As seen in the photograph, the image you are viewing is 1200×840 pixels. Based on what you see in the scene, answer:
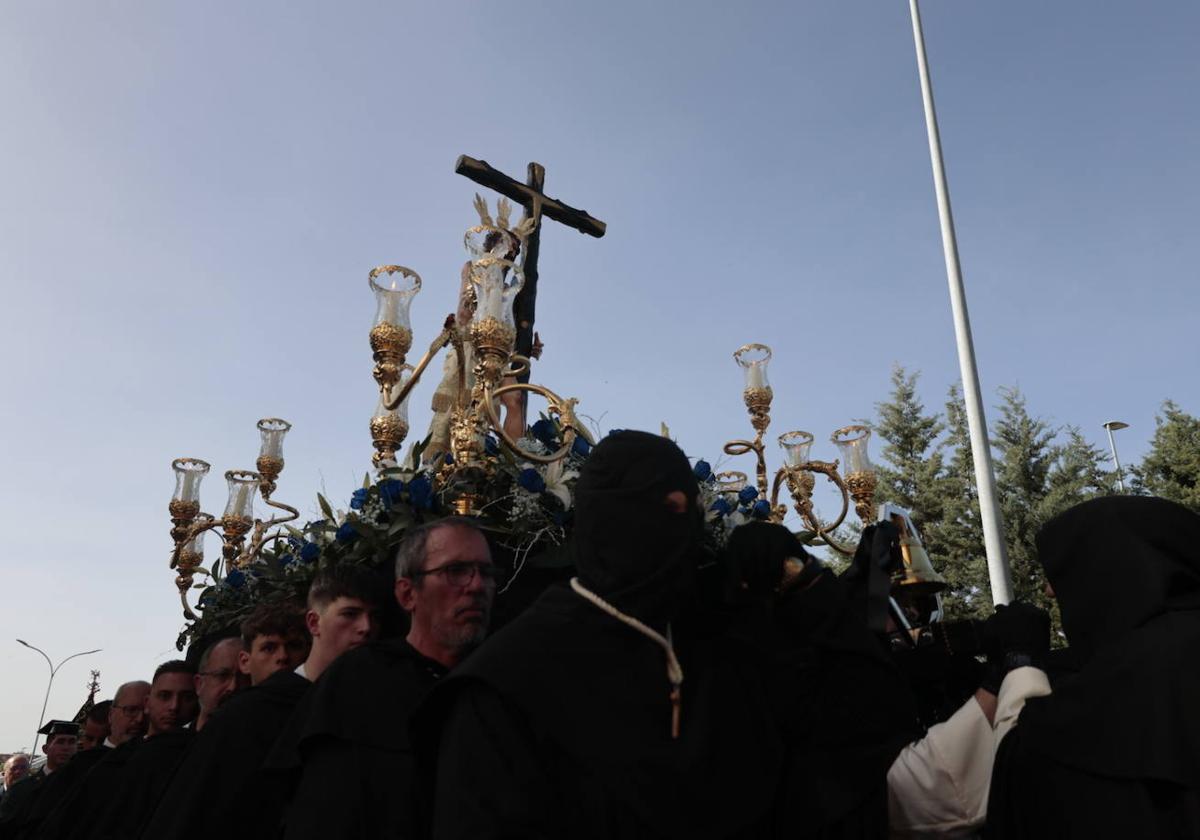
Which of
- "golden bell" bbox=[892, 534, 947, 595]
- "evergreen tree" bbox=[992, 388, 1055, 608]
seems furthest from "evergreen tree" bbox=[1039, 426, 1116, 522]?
"golden bell" bbox=[892, 534, 947, 595]

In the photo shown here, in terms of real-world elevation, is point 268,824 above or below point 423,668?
below

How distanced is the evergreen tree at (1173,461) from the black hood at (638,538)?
26964mm

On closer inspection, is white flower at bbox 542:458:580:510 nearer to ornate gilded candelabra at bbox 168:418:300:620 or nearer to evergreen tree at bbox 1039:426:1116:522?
ornate gilded candelabra at bbox 168:418:300:620

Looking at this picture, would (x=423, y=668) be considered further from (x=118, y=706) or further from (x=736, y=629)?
(x=118, y=706)

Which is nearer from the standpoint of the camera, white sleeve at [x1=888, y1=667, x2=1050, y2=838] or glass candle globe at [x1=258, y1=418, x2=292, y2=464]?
white sleeve at [x1=888, y1=667, x2=1050, y2=838]

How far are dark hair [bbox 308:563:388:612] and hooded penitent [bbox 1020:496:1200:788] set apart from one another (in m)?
2.59

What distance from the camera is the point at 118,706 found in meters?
6.11

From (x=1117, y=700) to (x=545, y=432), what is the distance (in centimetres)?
302

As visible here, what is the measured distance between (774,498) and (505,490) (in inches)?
138

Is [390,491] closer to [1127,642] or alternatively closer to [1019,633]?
[1019,633]

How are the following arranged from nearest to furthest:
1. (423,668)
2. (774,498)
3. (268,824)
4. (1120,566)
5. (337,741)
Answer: (1120,566) → (337,741) → (423,668) → (268,824) → (774,498)

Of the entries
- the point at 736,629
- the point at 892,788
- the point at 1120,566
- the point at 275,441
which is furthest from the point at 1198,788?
the point at 275,441

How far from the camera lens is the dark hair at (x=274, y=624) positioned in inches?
167

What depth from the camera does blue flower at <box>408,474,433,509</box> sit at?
4.41 m
